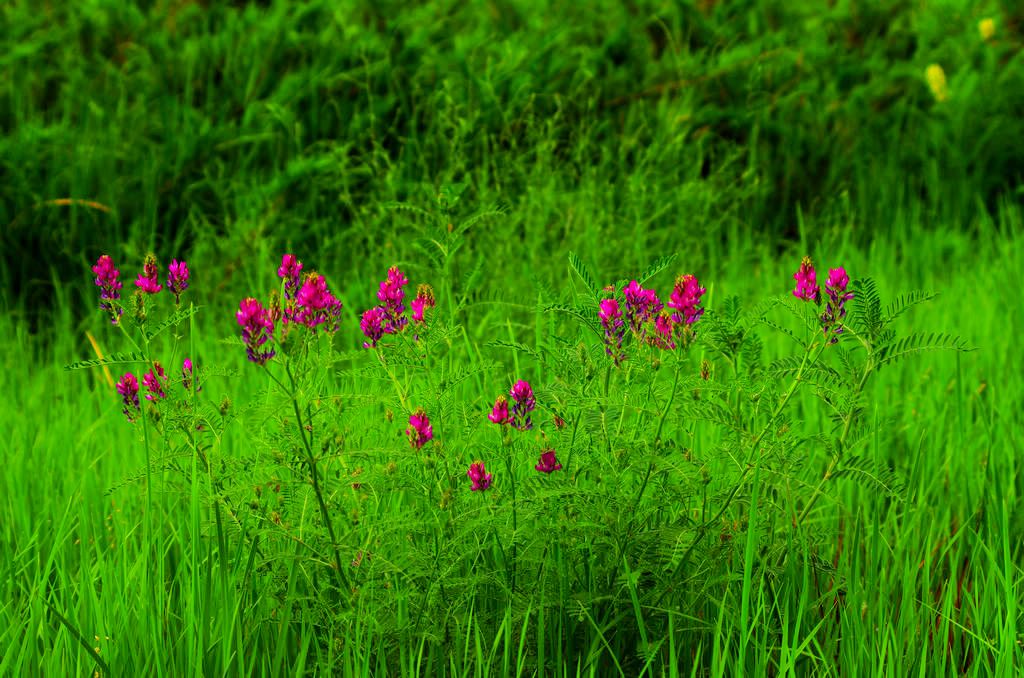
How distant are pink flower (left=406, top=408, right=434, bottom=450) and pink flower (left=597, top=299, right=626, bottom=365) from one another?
0.35 metres

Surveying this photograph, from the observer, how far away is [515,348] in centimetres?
219

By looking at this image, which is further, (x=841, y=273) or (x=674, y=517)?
(x=674, y=517)

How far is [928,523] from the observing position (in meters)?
3.05

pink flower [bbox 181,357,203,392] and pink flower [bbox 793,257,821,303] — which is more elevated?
pink flower [bbox 793,257,821,303]

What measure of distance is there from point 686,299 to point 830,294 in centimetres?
26

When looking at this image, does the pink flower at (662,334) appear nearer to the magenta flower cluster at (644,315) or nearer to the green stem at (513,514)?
the magenta flower cluster at (644,315)

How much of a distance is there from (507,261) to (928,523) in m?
2.01

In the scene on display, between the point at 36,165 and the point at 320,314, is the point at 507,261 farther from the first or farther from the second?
the point at 320,314

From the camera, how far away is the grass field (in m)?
2.11

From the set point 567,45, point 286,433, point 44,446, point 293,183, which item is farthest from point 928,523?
point 567,45

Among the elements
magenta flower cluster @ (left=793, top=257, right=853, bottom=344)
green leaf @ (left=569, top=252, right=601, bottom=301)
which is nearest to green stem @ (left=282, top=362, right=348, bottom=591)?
green leaf @ (left=569, top=252, right=601, bottom=301)

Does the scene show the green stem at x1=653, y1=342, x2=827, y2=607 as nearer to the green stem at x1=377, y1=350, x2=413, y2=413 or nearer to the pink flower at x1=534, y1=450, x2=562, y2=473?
the pink flower at x1=534, y1=450, x2=562, y2=473

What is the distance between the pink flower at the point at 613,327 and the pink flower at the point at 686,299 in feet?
0.35

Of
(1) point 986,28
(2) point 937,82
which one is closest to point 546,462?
(2) point 937,82
